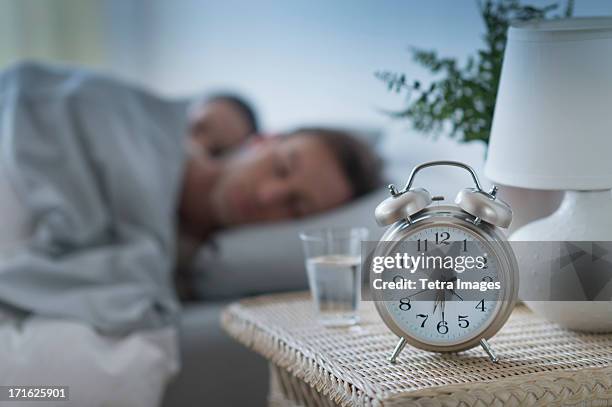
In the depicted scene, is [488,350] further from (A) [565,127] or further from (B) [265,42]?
(B) [265,42]

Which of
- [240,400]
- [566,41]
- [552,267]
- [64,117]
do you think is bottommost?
[240,400]

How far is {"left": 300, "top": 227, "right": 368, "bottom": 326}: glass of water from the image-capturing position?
115 cm

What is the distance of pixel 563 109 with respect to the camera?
3.19 ft

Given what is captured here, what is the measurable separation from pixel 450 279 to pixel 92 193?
1033 millimetres

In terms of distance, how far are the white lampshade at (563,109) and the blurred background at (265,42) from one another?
35cm

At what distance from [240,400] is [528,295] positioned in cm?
77

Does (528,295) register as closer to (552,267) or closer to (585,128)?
(552,267)

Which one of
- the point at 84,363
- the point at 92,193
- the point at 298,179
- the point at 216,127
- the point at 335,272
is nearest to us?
the point at 335,272

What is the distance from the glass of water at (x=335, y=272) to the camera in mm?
1146

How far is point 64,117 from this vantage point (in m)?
1.82

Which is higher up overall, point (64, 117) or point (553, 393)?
point (64, 117)

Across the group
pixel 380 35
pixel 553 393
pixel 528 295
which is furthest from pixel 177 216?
pixel 553 393

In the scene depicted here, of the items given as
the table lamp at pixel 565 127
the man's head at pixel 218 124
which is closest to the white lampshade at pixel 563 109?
the table lamp at pixel 565 127

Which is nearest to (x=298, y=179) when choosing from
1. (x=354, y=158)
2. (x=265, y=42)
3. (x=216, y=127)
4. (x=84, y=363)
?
(x=354, y=158)
